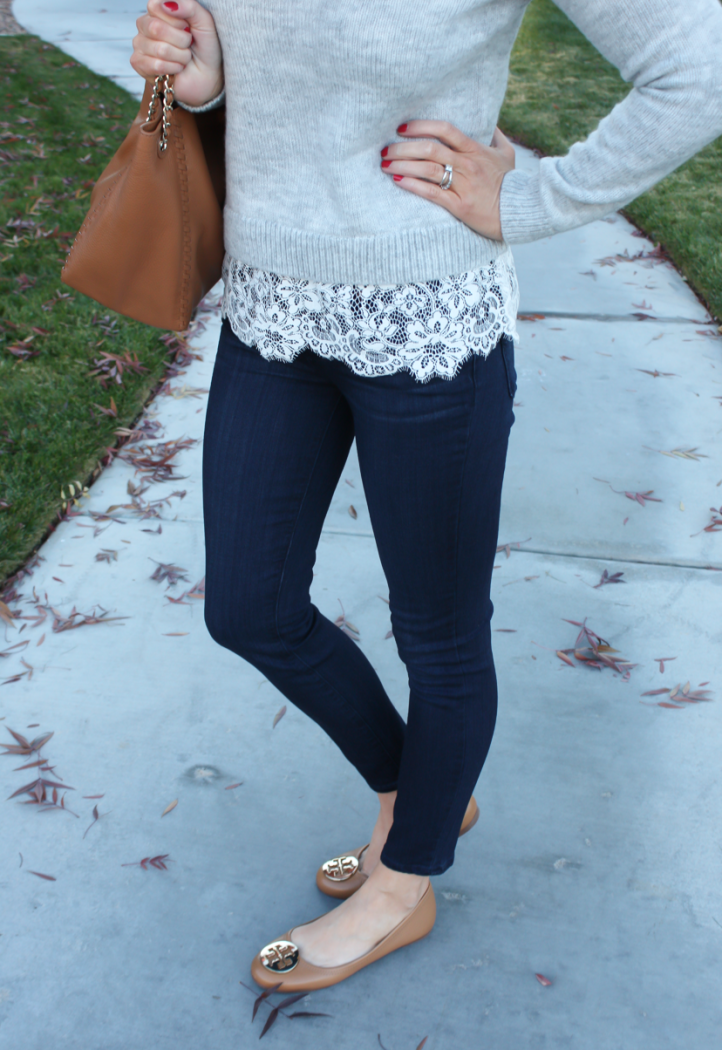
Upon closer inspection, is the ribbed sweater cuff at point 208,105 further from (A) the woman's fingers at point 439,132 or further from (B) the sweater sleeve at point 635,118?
(B) the sweater sleeve at point 635,118

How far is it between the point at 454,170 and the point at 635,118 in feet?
0.86

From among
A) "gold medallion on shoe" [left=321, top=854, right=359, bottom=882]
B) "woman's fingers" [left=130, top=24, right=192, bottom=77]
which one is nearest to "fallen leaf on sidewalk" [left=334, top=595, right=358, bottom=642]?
"gold medallion on shoe" [left=321, top=854, right=359, bottom=882]

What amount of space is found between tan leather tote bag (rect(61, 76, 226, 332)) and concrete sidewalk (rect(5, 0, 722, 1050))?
1189 mm

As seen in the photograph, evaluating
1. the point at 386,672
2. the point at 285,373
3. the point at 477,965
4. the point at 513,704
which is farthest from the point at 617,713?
the point at 285,373

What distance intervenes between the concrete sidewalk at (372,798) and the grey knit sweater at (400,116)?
1.32m

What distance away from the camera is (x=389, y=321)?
4.12 ft

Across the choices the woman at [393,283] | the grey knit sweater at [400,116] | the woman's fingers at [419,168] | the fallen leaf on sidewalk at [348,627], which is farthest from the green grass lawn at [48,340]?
the woman's fingers at [419,168]

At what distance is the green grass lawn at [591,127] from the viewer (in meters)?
4.75

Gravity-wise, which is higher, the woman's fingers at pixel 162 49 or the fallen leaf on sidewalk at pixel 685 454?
the woman's fingers at pixel 162 49

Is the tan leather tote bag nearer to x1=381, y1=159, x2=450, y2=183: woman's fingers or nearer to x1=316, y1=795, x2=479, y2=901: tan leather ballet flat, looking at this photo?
x1=381, y1=159, x2=450, y2=183: woman's fingers

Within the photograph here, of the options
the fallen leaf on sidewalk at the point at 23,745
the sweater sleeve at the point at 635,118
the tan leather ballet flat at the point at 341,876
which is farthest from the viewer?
the fallen leaf on sidewalk at the point at 23,745

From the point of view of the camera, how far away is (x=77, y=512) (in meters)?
2.99

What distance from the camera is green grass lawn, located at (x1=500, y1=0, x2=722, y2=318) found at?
4.75 metres

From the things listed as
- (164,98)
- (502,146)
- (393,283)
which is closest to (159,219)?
(164,98)
